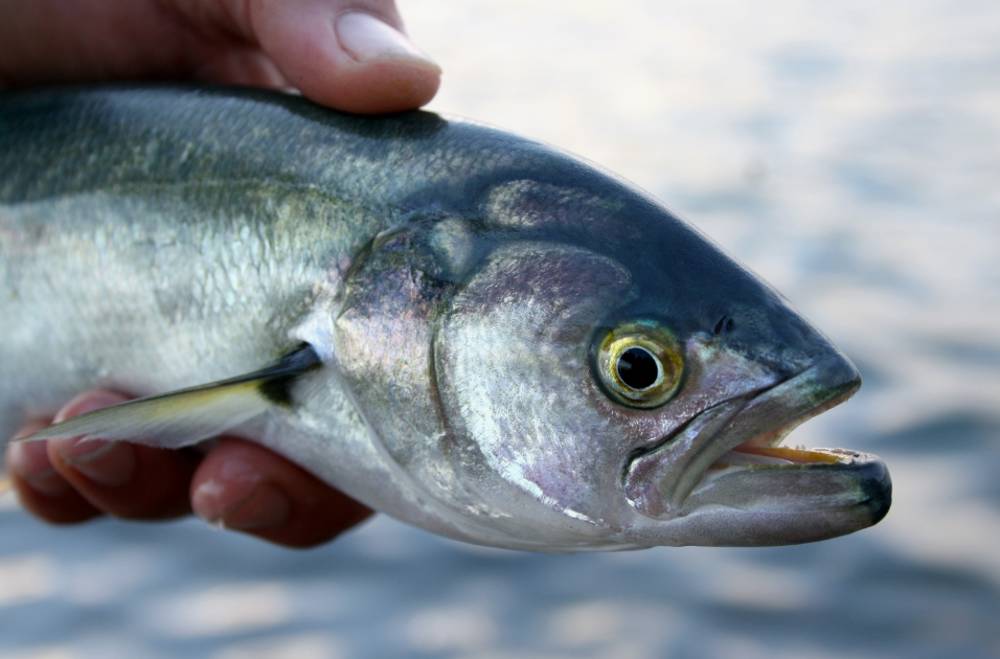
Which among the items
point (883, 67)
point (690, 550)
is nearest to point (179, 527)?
point (690, 550)

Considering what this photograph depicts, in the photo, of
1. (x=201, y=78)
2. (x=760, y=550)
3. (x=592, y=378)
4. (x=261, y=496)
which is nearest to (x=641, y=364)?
(x=592, y=378)

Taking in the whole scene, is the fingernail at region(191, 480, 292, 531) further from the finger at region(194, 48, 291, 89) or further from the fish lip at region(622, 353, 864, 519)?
the finger at region(194, 48, 291, 89)

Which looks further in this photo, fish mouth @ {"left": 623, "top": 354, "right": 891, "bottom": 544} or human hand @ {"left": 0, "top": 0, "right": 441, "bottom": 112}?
human hand @ {"left": 0, "top": 0, "right": 441, "bottom": 112}

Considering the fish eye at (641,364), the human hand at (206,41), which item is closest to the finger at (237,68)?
the human hand at (206,41)

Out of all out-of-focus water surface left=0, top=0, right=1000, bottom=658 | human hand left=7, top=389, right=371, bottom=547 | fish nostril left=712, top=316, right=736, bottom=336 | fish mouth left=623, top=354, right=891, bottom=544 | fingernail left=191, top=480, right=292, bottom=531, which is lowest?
fish mouth left=623, top=354, right=891, bottom=544

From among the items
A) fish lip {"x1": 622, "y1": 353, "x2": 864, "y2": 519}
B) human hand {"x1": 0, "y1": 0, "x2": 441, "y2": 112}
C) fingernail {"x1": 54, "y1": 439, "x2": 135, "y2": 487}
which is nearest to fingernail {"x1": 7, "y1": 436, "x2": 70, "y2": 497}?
fingernail {"x1": 54, "y1": 439, "x2": 135, "y2": 487}

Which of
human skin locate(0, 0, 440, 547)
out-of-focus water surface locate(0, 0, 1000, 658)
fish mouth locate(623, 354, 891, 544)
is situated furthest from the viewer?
out-of-focus water surface locate(0, 0, 1000, 658)

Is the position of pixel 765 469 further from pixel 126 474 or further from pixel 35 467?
pixel 35 467
